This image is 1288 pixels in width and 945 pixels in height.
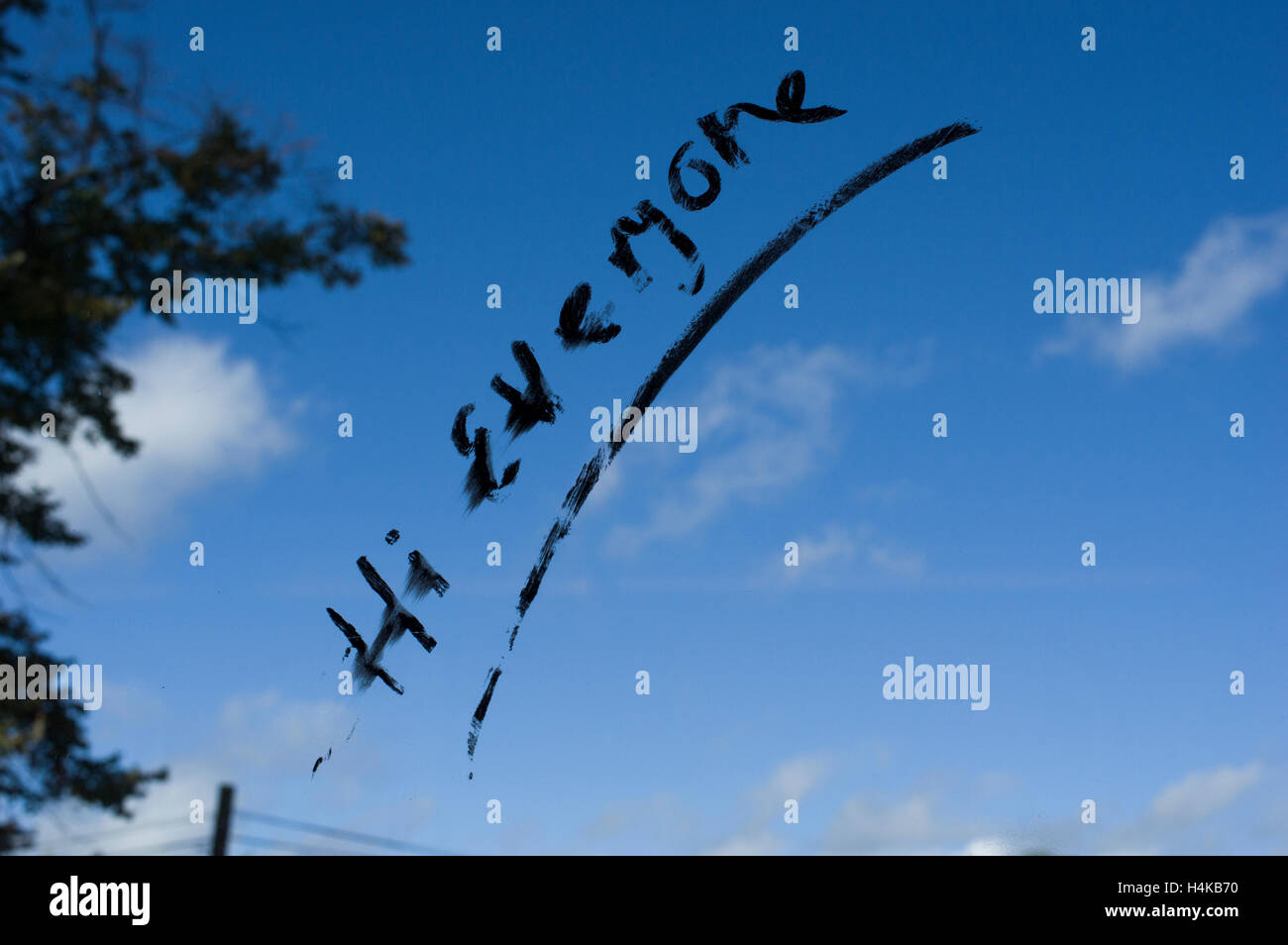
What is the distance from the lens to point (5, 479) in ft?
30.9

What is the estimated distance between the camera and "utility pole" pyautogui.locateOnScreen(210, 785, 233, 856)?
11.0 metres

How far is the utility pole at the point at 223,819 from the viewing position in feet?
36.1

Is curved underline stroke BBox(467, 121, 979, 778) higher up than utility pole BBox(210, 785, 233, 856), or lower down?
higher up

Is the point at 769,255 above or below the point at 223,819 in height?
above

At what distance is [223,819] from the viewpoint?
36.4ft

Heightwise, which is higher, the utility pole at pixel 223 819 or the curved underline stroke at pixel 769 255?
the curved underline stroke at pixel 769 255
